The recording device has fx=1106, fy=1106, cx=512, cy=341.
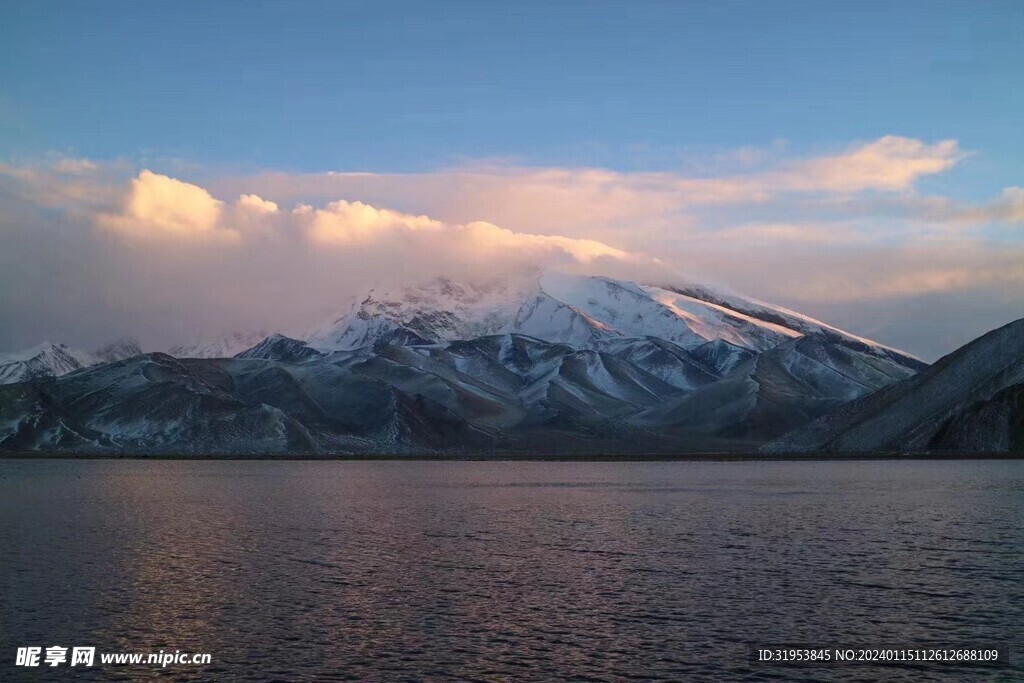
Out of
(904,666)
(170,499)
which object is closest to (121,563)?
(904,666)

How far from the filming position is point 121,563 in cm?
6488

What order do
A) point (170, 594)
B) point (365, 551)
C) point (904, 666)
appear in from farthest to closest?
point (365, 551)
point (170, 594)
point (904, 666)

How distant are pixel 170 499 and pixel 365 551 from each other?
6089 centimetres

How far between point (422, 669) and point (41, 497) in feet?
332

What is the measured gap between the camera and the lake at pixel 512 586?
132 ft

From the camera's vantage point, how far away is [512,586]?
55.3 metres

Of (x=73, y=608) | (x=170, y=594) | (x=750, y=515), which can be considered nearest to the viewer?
(x=73, y=608)

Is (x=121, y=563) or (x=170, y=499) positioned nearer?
(x=121, y=563)

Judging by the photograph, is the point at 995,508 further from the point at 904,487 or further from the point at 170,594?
the point at 170,594

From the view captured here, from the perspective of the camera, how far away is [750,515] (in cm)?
9556

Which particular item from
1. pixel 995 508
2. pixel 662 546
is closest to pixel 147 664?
pixel 662 546

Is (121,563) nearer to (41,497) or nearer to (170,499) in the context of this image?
(170,499)

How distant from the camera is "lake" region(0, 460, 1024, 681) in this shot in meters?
40.3

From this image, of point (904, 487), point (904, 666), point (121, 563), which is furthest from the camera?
point (904, 487)
